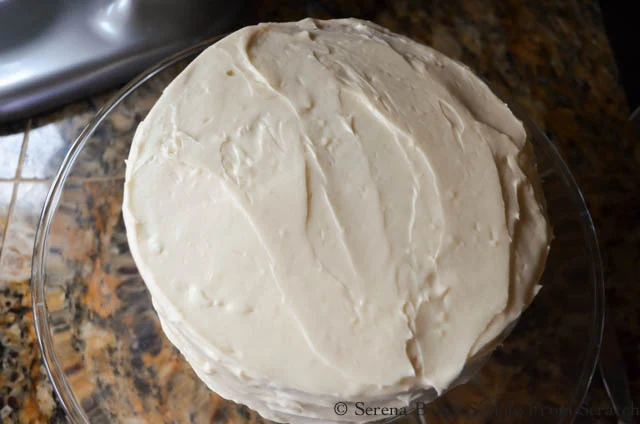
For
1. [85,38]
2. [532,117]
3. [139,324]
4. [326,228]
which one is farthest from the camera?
[532,117]

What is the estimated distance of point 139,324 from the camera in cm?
84

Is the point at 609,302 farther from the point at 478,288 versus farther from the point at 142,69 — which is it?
the point at 142,69

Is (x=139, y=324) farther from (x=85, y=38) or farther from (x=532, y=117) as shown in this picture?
(x=532, y=117)

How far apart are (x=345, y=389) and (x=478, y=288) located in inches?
7.1

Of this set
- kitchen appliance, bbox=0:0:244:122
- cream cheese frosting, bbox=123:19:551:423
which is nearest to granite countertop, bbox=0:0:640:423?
kitchen appliance, bbox=0:0:244:122

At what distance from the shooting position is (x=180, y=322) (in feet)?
2.09

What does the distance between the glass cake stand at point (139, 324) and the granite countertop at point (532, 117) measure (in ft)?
0.42

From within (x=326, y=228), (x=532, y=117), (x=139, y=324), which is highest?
(x=326, y=228)

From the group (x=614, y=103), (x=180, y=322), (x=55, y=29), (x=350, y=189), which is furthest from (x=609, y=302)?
(x=55, y=29)

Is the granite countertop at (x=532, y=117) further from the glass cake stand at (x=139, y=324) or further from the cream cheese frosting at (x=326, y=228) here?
the cream cheese frosting at (x=326, y=228)

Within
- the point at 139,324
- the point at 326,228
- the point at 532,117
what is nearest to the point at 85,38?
the point at 139,324

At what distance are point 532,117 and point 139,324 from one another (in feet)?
2.62

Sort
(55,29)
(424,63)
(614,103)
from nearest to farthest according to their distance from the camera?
(424,63) → (55,29) → (614,103)

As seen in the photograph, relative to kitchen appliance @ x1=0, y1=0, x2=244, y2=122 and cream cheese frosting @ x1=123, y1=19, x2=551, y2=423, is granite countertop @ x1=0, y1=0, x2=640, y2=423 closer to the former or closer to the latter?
kitchen appliance @ x1=0, y1=0, x2=244, y2=122
